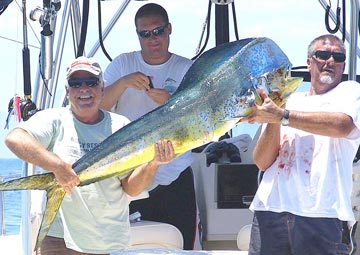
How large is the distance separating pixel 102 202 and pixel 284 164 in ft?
2.77

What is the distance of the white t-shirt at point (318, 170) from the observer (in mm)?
3365

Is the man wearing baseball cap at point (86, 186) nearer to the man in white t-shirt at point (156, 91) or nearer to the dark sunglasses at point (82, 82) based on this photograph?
the dark sunglasses at point (82, 82)

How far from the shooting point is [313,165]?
3412mm

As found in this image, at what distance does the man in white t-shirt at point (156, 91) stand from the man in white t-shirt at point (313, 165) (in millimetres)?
830

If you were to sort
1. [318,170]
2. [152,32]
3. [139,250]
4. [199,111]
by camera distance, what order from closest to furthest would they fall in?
[199,111], [318,170], [139,250], [152,32]

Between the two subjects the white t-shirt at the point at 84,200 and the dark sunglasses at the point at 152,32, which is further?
the dark sunglasses at the point at 152,32

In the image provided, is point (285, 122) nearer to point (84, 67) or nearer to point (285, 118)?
point (285, 118)

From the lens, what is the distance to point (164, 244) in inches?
173

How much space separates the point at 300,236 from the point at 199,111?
0.78 metres

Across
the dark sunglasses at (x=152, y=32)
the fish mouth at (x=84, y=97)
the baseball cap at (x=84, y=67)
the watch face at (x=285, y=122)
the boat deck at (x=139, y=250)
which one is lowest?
the boat deck at (x=139, y=250)

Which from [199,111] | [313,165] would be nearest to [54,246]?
[199,111]

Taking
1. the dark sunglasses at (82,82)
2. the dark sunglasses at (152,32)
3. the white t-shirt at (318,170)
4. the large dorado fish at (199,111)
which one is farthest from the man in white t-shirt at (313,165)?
the dark sunglasses at (152,32)

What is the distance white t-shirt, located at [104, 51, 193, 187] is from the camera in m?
4.44

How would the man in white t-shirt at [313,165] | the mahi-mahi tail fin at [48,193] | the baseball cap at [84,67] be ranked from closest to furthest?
1. the mahi-mahi tail fin at [48,193]
2. the man in white t-shirt at [313,165]
3. the baseball cap at [84,67]
